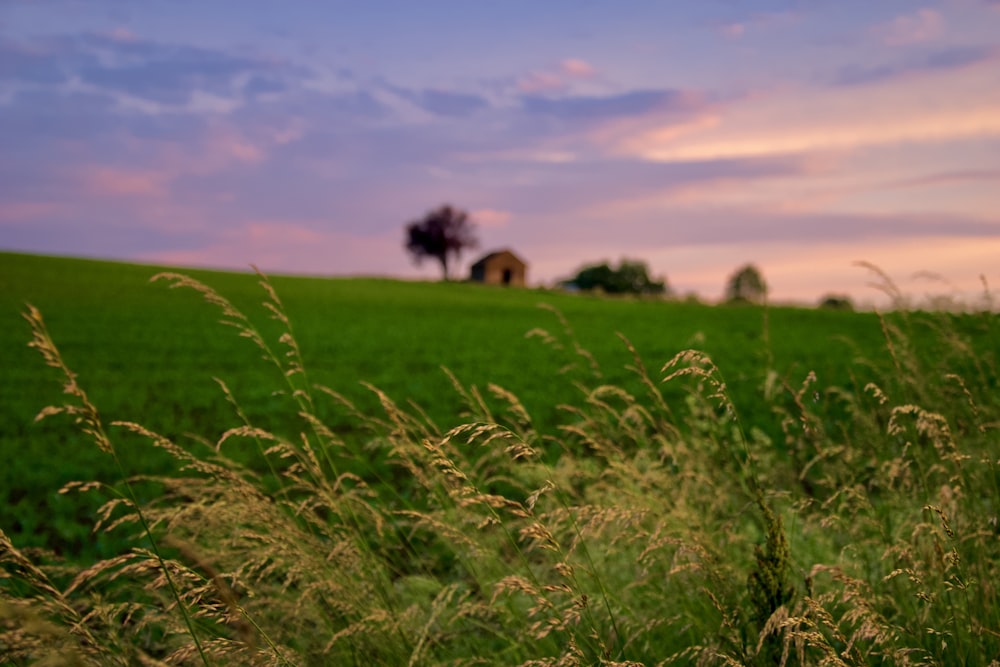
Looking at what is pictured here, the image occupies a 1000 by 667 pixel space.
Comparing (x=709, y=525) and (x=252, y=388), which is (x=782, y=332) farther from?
(x=709, y=525)

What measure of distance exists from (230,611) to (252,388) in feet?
48.8

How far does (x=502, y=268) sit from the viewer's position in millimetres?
101562

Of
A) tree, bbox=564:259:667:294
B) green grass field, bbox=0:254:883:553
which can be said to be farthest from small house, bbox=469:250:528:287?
green grass field, bbox=0:254:883:553

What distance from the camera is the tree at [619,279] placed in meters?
104

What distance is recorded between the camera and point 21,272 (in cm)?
4688

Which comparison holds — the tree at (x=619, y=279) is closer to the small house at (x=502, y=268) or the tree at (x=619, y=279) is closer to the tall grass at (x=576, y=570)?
the small house at (x=502, y=268)

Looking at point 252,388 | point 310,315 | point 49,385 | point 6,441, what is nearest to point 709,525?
point 6,441

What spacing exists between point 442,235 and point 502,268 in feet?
38.1

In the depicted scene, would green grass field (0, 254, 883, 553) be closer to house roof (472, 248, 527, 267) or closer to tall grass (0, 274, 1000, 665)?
tall grass (0, 274, 1000, 665)

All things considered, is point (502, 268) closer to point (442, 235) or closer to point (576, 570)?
point (442, 235)

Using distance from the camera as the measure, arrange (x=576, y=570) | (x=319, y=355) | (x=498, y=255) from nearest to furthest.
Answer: (x=576, y=570) → (x=319, y=355) → (x=498, y=255)

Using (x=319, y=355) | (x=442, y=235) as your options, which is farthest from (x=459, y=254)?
(x=319, y=355)

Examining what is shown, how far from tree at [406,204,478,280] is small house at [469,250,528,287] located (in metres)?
5.59

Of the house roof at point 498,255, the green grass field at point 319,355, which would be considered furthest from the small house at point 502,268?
the green grass field at point 319,355
